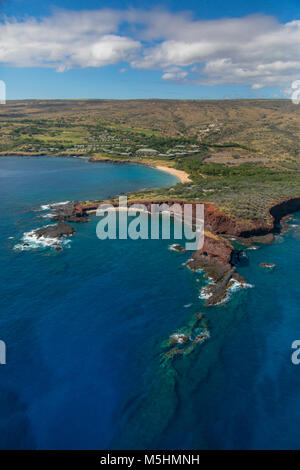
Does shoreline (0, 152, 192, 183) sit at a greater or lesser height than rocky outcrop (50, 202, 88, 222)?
greater

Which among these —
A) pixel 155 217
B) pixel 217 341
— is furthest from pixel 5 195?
pixel 217 341

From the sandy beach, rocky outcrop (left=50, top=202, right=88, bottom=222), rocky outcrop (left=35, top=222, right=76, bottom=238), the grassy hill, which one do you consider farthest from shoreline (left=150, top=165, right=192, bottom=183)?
rocky outcrop (left=35, top=222, right=76, bottom=238)

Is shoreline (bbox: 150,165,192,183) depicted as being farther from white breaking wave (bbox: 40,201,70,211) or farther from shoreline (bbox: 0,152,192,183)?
white breaking wave (bbox: 40,201,70,211)

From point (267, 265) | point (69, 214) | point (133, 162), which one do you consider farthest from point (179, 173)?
point (267, 265)

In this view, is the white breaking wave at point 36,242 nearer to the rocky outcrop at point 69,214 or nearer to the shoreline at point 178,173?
the rocky outcrop at point 69,214

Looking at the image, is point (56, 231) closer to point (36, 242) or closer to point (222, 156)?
point (36, 242)

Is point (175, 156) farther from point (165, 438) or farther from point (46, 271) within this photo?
point (165, 438)

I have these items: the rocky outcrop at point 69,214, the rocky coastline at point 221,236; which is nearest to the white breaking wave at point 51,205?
the rocky coastline at point 221,236
